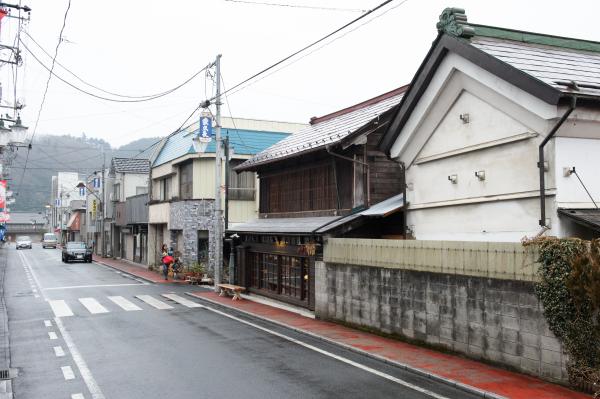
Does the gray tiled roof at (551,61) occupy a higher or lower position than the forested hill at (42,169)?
lower

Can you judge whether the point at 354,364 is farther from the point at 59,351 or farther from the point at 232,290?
the point at 232,290

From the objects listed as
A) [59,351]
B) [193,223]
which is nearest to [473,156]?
[59,351]

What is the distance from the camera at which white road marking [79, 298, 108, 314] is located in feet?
60.0

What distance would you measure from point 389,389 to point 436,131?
7.47 m

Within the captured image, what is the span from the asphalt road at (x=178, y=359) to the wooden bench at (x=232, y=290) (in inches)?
74.0

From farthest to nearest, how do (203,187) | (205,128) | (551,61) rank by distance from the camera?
(203,187)
(205,128)
(551,61)

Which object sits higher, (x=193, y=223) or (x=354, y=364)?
(x=193, y=223)

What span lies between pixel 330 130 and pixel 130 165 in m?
33.7

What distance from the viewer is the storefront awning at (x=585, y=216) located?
31.1 feet

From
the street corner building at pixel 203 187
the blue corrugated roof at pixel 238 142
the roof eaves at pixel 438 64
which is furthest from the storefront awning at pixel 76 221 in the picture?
the roof eaves at pixel 438 64

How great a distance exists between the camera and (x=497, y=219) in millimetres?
11852

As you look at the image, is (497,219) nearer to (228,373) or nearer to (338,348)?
(338,348)

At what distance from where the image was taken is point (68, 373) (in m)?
10.1

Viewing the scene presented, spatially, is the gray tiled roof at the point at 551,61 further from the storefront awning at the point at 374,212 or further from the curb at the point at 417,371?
the curb at the point at 417,371
